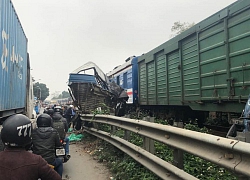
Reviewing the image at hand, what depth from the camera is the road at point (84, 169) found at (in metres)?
4.63

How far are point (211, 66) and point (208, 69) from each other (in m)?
0.15

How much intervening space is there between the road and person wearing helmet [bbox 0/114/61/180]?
2.72 m

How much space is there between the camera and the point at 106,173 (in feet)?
15.6

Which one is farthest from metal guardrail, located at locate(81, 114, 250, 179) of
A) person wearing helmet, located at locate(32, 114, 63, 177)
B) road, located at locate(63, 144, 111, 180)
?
person wearing helmet, located at locate(32, 114, 63, 177)

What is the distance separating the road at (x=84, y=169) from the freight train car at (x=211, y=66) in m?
2.93

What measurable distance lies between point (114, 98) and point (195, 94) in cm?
617

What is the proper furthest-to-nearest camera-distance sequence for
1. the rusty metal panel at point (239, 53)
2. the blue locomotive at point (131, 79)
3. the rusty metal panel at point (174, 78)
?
the blue locomotive at point (131, 79), the rusty metal panel at point (174, 78), the rusty metal panel at point (239, 53)

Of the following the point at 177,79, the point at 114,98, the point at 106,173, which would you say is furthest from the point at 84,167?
the point at 114,98

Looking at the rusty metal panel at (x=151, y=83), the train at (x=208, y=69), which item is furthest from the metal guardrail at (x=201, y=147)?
the rusty metal panel at (x=151, y=83)

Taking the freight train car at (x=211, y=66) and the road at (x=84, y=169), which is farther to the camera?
the freight train car at (x=211, y=66)

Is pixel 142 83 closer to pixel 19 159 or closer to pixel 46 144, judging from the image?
pixel 46 144

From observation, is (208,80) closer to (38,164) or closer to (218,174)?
(218,174)

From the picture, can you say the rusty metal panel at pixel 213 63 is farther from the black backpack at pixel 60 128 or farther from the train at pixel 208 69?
the black backpack at pixel 60 128

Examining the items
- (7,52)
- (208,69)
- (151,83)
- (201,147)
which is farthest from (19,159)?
(151,83)
